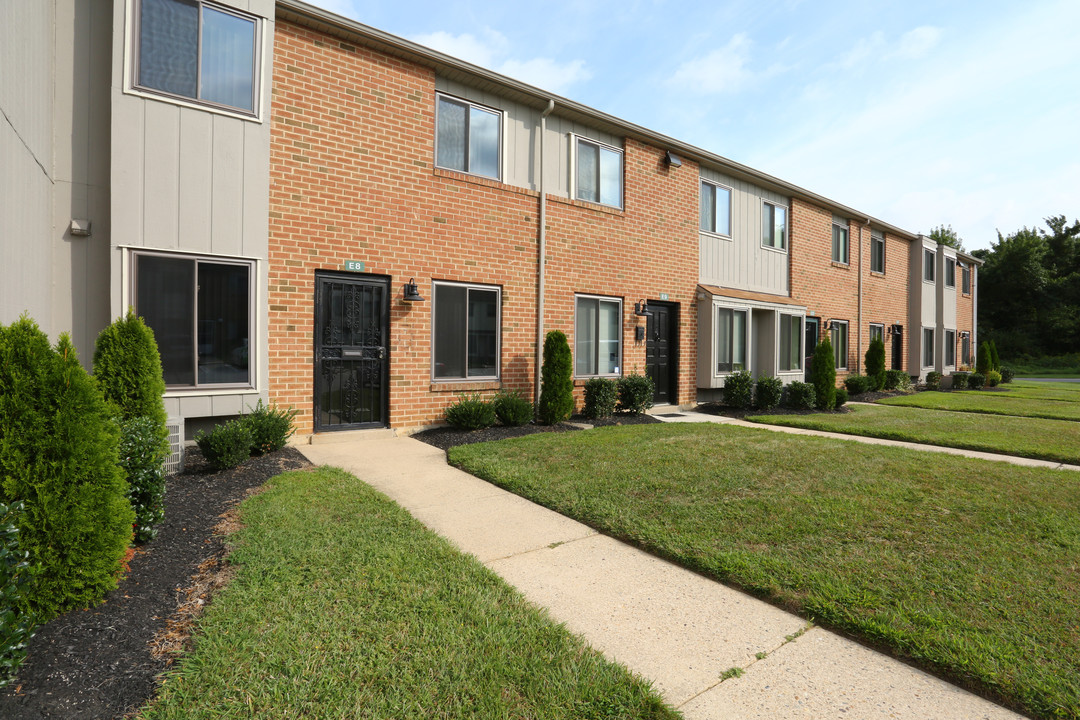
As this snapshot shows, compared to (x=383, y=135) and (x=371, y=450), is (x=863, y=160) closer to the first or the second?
(x=383, y=135)

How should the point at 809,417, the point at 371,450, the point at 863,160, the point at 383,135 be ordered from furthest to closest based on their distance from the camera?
the point at 863,160 → the point at 809,417 → the point at 383,135 → the point at 371,450

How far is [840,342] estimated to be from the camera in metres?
17.5

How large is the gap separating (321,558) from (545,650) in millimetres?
1692

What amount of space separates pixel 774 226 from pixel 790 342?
10.6 ft

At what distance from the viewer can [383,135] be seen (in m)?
7.96

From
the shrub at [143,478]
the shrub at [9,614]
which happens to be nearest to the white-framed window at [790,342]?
the shrub at [143,478]

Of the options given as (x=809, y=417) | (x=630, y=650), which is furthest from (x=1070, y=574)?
(x=809, y=417)

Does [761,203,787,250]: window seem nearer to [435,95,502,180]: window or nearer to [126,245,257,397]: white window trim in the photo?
[435,95,502,180]: window

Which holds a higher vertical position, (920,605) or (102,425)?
(102,425)

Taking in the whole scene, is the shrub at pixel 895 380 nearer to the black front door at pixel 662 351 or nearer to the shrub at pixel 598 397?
the black front door at pixel 662 351

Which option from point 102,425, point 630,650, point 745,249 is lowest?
point 630,650

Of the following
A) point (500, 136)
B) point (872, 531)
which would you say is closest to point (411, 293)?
point (500, 136)

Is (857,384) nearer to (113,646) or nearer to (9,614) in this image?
(113,646)

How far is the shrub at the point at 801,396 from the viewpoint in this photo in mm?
12477
